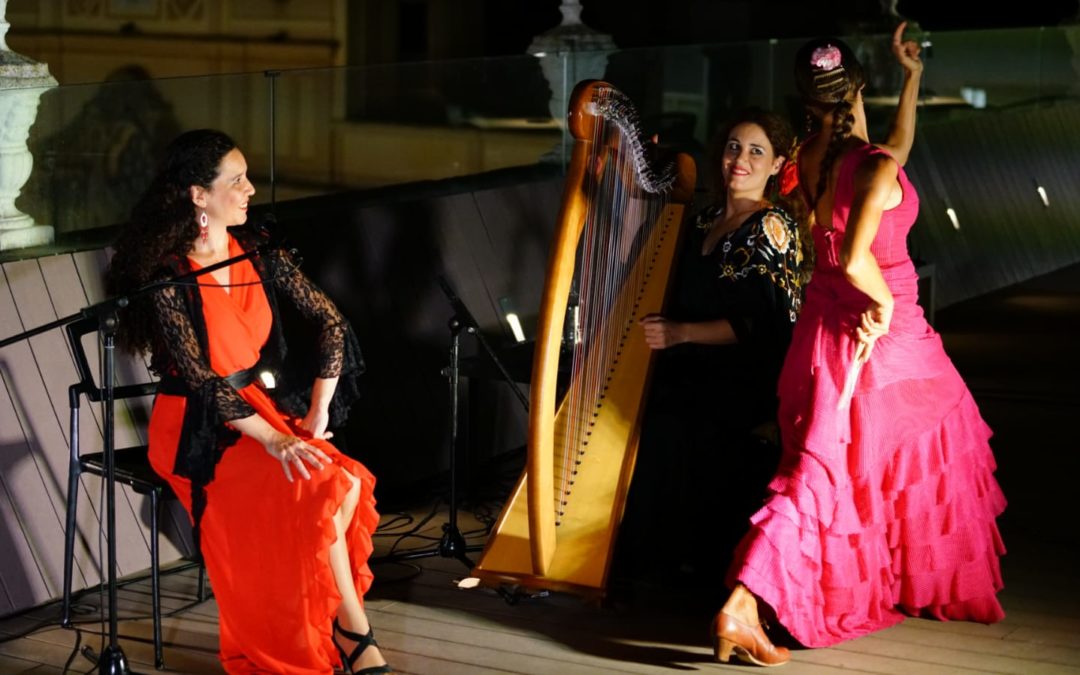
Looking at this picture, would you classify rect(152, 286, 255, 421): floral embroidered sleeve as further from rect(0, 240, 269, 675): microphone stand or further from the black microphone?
the black microphone

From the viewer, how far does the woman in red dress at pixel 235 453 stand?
3732 mm

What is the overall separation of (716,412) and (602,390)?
0.31 meters

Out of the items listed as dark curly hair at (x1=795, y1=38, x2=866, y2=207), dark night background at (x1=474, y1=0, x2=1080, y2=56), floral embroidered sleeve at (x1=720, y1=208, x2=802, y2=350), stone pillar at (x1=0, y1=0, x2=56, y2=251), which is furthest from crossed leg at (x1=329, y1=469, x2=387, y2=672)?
dark night background at (x1=474, y1=0, x2=1080, y2=56)

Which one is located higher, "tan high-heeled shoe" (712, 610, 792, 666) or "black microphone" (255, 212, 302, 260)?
"black microphone" (255, 212, 302, 260)

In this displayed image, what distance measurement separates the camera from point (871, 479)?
4.10m

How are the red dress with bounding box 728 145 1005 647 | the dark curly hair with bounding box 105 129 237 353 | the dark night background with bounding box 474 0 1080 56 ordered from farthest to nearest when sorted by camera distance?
the dark night background with bounding box 474 0 1080 56
the red dress with bounding box 728 145 1005 647
the dark curly hair with bounding box 105 129 237 353

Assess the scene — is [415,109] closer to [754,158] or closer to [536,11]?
[754,158]

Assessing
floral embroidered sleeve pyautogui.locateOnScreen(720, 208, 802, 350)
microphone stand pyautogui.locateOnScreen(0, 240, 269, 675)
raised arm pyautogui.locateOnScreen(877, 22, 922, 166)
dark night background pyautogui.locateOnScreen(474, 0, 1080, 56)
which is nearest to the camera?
microphone stand pyautogui.locateOnScreen(0, 240, 269, 675)

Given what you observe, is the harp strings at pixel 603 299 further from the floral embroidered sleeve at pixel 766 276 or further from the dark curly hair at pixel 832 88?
the dark curly hair at pixel 832 88

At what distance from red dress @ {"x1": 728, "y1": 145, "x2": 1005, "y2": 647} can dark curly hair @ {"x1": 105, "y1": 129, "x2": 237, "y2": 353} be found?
1514 millimetres

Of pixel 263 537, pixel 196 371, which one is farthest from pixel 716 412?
pixel 196 371

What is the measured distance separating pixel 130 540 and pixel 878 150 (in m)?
2.36

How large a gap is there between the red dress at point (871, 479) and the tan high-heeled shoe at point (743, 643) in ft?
0.24

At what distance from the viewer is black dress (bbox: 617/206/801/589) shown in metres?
4.37
